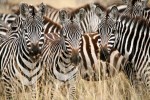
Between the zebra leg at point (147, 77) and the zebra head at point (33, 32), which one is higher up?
the zebra head at point (33, 32)

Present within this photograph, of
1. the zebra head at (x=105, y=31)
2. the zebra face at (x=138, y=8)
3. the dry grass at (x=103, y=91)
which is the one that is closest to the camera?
the dry grass at (x=103, y=91)

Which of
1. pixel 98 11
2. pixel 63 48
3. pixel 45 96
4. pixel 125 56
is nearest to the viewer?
pixel 45 96

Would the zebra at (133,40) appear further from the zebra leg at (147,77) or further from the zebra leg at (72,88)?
the zebra leg at (72,88)

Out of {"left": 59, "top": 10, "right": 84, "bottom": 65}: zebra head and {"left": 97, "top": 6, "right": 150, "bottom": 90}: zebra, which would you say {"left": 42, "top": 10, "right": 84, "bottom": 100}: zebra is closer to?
{"left": 59, "top": 10, "right": 84, "bottom": 65}: zebra head

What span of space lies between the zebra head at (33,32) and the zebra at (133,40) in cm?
80

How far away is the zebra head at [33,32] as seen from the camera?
23.3 feet

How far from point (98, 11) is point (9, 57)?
152cm

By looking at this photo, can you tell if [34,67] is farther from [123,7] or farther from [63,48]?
[123,7]

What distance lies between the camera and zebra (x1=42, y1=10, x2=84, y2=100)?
23.3 feet

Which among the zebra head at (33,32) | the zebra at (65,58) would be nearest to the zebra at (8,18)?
the zebra head at (33,32)

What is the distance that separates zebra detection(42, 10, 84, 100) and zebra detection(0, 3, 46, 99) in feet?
0.49

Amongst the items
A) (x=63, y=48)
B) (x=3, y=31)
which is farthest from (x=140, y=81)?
(x=3, y=31)

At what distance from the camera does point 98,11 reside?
8328 mm

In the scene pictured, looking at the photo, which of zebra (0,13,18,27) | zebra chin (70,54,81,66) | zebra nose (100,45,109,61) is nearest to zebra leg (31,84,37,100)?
zebra chin (70,54,81,66)
